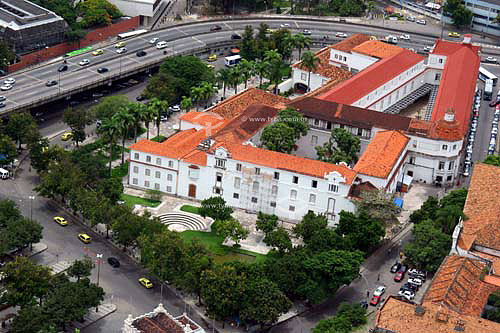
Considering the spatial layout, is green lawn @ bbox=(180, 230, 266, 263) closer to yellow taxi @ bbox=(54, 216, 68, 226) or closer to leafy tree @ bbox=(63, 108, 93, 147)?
yellow taxi @ bbox=(54, 216, 68, 226)

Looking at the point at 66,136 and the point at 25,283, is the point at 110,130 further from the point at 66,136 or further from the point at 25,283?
the point at 25,283

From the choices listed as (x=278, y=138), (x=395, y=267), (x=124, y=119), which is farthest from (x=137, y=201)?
(x=395, y=267)

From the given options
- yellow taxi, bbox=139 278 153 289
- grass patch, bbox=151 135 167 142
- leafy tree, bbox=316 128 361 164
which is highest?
leafy tree, bbox=316 128 361 164

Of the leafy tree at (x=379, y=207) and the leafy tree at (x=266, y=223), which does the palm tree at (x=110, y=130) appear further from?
the leafy tree at (x=379, y=207)

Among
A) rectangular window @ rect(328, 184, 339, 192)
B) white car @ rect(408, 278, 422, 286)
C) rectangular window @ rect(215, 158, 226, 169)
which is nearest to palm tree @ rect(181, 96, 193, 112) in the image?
rectangular window @ rect(215, 158, 226, 169)

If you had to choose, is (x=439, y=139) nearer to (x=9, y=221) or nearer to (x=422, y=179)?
(x=422, y=179)

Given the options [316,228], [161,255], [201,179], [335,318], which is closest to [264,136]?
[201,179]
